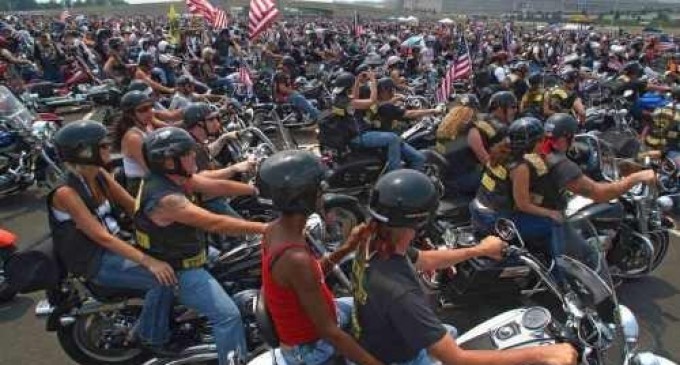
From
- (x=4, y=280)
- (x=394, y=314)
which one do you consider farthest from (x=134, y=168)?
(x=394, y=314)

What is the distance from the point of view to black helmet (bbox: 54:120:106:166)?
4.21 metres

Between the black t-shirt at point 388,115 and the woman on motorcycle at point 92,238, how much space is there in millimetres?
4448

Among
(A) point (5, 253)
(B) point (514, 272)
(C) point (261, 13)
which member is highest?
(C) point (261, 13)

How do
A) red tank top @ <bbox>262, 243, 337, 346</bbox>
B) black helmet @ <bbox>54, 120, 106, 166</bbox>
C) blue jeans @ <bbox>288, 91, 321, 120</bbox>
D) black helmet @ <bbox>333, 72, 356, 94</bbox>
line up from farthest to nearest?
blue jeans @ <bbox>288, 91, 321, 120</bbox>, black helmet @ <bbox>333, 72, 356, 94</bbox>, black helmet @ <bbox>54, 120, 106, 166</bbox>, red tank top @ <bbox>262, 243, 337, 346</bbox>

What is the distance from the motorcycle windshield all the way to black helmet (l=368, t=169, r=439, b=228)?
696 cm

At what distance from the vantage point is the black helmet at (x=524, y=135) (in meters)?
4.91

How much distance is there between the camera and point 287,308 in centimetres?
286

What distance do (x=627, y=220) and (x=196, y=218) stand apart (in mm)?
4201

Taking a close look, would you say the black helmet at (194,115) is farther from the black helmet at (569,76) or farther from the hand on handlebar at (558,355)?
the black helmet at (569,76)

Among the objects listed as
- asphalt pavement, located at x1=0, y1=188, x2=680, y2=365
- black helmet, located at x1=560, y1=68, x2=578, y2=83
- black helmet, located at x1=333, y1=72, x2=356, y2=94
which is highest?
black helmet, located at x1=333, y1=72, x2=356, y2=94

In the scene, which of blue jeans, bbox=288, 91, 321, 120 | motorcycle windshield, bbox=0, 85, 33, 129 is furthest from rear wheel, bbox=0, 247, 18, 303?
blue jeans, bbox=288, 91, 321, 120

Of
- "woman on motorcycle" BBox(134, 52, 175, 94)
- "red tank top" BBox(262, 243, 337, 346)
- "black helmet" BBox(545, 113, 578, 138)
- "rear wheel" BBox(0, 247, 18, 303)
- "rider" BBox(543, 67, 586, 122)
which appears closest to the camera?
"red tank top" BBox(262, 243, 337, 346)

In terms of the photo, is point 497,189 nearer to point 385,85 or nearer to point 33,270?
point 385,85

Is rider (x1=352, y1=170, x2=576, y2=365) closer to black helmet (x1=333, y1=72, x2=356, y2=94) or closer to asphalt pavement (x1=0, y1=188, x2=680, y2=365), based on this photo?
asphalt pavement (x1=0, y1=188, x2=680, y2=365)
